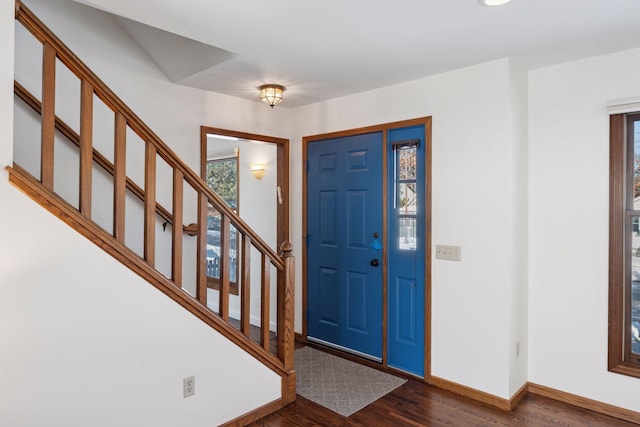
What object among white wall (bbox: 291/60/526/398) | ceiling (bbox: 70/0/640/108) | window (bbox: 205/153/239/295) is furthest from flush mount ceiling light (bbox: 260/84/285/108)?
window (bbox: 205/153/239/295)

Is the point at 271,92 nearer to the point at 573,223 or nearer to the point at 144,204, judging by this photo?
the point at 144,204

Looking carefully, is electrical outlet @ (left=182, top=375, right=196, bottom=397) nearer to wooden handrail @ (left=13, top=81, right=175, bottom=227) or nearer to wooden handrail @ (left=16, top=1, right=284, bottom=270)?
wooden handrail @ (left=16, top=1, right=284, bottom=270)

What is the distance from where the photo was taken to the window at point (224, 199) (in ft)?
16.6

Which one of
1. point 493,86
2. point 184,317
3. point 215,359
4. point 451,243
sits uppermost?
point 493,86

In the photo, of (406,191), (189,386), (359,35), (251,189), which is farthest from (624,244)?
(251,189)

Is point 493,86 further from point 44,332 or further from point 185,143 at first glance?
point 44,332

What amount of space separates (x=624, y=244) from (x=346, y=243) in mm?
2028

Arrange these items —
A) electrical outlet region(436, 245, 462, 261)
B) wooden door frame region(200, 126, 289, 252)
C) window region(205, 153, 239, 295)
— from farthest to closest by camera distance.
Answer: window region(205, 153, 239, 295)
wooden door frame region(200, 126, 289, 252)
electrical outlet region(436, 245, 462, 261)

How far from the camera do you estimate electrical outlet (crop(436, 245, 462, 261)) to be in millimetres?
3031

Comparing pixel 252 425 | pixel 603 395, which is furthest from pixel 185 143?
pixel 603 395

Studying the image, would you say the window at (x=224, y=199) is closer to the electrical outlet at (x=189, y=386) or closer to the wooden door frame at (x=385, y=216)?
the wooden door frame at (x=385, y=216)

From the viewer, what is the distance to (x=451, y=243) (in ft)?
10.1

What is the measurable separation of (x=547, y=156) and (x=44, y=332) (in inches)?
124

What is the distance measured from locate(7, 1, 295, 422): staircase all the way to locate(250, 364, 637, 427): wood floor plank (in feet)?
0.54
